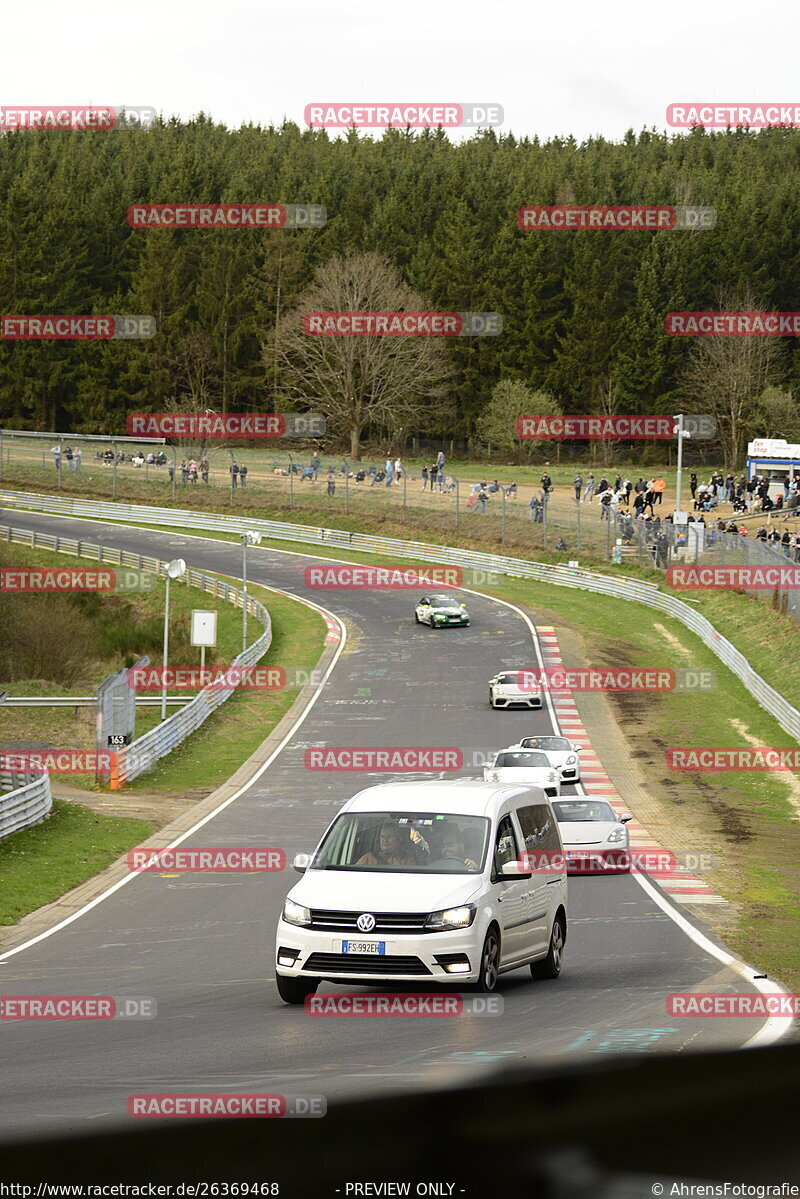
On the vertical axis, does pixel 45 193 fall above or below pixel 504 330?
above

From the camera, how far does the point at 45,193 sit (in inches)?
5226

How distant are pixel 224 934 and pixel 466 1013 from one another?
7.21m

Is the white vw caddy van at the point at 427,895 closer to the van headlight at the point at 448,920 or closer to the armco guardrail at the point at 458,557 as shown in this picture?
the van headlight at the point at 448,920

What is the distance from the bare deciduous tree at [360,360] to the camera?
106 metres

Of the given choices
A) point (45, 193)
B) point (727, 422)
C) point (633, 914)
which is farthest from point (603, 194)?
point (633, 914)

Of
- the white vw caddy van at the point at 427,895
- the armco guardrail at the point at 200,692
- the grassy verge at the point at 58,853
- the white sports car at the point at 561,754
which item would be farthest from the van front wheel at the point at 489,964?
the armco guardrail at the point at 200,692

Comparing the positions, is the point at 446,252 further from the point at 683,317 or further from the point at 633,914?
the point at 633,914

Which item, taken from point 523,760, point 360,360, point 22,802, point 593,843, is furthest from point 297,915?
point 360,360

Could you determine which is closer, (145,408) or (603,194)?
(145,408)

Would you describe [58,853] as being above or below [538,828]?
below

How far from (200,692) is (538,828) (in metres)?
32.5

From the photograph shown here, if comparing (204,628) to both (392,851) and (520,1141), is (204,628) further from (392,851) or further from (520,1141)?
(520,1141)

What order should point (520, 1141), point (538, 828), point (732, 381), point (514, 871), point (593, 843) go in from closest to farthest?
point (520, 1141) < point (514, 871) < point (538, 828) < point (593, 843) < point (732, 381)

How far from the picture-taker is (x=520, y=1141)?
5.72 ft
